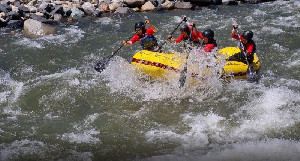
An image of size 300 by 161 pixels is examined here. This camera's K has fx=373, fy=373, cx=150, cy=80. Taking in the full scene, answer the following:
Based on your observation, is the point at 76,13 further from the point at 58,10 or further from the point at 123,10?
the point at 123,10

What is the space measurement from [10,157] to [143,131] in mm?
2412

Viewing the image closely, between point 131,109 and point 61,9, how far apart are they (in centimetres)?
757

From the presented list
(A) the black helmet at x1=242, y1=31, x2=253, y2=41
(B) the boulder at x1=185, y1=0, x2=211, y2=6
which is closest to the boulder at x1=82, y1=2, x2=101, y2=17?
(B) the boulder at x1=185, y1=0, x2=211, y2=6

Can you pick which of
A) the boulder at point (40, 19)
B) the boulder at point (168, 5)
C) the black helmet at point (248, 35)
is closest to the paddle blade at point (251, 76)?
the black helmet at point (248, 35)

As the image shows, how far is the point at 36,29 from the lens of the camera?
12.5m

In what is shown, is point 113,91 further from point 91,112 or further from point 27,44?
point 27,44

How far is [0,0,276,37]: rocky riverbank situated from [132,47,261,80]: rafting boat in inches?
208

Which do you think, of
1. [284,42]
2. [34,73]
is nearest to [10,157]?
[34,73]

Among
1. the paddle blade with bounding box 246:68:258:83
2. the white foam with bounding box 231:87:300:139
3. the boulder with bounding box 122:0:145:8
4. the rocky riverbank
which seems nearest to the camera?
the white foam with bounding box 231:87:300:139

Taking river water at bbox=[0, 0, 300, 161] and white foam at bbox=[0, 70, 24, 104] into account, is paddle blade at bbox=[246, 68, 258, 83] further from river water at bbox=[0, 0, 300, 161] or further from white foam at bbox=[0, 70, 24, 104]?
white foam at bbox=[0, 70, 24, 104]

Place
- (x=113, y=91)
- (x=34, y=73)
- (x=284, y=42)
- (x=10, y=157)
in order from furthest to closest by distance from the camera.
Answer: (x=284, y=42), (x=34, y=73), (x=113, y=91), (x=10, y=157)

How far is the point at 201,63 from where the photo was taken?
8.25 m

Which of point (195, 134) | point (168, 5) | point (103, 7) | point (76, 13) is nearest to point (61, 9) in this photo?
point (76, 13)

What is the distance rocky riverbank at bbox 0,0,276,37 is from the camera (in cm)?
1279
